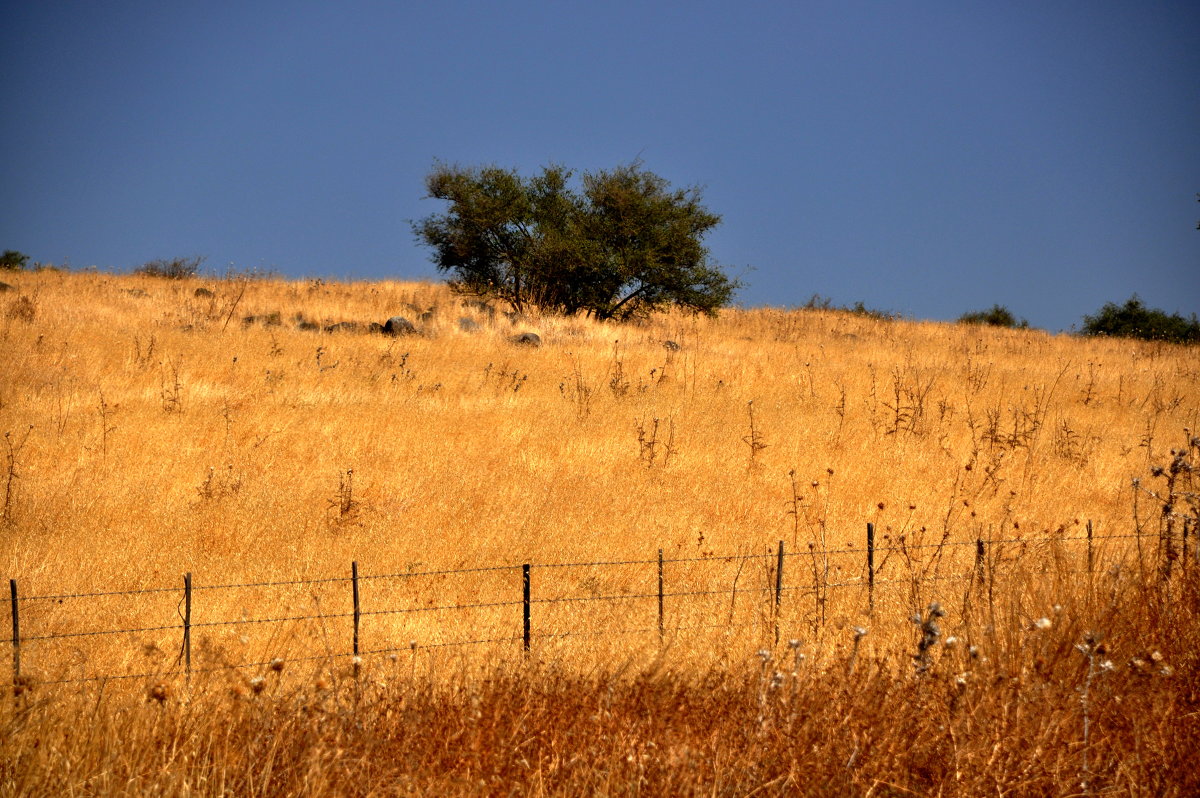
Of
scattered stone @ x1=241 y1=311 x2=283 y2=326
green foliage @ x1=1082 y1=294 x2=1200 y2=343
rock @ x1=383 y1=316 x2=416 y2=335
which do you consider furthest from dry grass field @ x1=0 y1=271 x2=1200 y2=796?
green foliage @ x1=1082 y1=294 x2=1200 y2=343

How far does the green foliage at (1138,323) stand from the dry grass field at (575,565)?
21462 millimetres

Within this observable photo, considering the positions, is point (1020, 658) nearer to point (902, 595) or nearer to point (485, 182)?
point (902, 595)

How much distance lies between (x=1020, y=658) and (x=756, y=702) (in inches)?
71.6

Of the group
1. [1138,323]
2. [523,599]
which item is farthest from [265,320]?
[1138,323]

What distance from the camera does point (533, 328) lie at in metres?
23.7

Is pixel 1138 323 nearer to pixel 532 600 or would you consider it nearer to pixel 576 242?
pixel 576 242

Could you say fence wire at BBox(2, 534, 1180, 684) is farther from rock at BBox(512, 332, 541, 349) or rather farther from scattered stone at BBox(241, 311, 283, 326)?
scattered stone at BBox(241, 311, 283, 326)

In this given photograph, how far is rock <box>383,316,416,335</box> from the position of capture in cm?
2148

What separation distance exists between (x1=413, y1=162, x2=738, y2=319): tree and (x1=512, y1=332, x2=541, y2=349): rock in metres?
6.82

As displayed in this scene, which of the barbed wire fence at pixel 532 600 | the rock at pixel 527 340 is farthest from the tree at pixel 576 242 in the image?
the barbed wire fence at pixel 532 600

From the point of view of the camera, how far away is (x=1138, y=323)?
1644 inches

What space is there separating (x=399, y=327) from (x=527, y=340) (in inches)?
126

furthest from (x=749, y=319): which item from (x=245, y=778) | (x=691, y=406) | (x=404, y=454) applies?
(x=245, y=778)

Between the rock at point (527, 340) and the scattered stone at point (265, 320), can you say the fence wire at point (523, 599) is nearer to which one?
the rock at point (527, 340)
